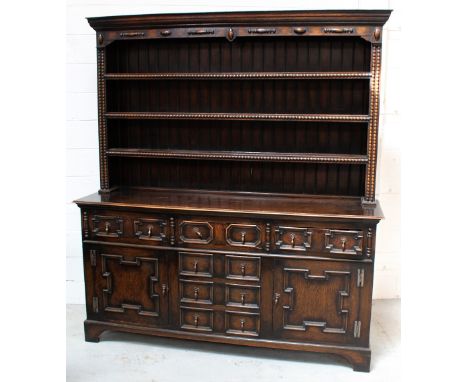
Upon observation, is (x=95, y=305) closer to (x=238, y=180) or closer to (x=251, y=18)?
(x=238, y=180)

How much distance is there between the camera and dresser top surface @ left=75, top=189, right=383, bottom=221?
278 cm

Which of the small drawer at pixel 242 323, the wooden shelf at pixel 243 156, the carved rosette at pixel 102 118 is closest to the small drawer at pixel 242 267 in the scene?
the small drawer at pixel 242 323

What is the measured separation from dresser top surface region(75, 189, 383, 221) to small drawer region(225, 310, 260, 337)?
65cm

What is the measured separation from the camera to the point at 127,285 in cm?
306

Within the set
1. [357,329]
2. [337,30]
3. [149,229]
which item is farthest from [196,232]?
[337,30]

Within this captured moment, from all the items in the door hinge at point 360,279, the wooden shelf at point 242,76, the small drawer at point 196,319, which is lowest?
the small drawer at point 196,319

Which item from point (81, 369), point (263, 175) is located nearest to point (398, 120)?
point (263, 175)

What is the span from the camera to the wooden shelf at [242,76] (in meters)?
2.85

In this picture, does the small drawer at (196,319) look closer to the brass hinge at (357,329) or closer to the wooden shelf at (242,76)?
the brass hinge at (357,329)

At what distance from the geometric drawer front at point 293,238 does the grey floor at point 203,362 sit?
76 cm

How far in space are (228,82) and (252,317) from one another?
1.60 meters

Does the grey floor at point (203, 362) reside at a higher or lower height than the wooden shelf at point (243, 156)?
lower

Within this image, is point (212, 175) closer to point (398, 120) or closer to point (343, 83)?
point (343, 83)

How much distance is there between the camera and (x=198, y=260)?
293 cm
